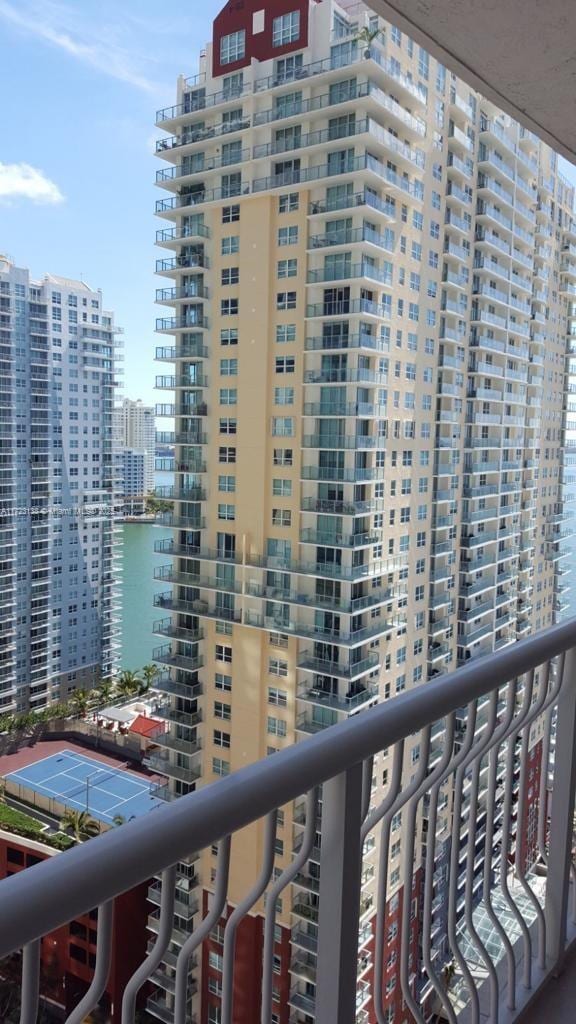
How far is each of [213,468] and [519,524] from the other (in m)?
3.87

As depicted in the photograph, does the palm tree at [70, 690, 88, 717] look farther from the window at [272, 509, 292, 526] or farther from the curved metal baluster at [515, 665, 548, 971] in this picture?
the curved metal baluster at [515, 665, 548, 971]

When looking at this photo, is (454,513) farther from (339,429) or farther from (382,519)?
(339,429)

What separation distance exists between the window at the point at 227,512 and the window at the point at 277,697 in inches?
58.3

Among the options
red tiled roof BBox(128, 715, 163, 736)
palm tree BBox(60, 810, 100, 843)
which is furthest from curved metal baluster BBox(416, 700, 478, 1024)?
red tiled roof BBox(128, 715, 163, 736)

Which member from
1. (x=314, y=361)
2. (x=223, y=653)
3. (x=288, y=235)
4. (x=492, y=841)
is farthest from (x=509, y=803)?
(x=223, y=653)

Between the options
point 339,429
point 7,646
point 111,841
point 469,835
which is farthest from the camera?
point 7,646

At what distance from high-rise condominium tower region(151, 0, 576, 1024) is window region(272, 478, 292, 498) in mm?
58

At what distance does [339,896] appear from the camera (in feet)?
1.77

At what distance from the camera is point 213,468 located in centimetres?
596

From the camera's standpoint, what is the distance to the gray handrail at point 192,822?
1.07 feet

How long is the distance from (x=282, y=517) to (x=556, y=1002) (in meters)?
4.82

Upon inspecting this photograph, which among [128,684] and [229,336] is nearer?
[229,336]

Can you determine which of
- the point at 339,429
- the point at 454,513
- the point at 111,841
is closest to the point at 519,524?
the point at 454,513

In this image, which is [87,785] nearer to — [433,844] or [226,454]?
[226,454]
